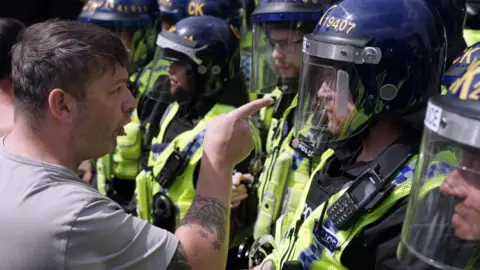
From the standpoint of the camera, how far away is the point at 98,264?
1.61 meters

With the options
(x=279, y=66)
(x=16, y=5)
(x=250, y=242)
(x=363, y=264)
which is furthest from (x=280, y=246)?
(x=16, y=5)

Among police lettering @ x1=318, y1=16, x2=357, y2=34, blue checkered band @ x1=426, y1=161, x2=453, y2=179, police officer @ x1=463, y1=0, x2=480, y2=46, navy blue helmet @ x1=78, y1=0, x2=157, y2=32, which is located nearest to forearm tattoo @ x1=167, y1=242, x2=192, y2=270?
blue checkered band @ x1=426, y1=161, x2=453, y2=179

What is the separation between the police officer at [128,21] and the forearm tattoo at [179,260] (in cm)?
337

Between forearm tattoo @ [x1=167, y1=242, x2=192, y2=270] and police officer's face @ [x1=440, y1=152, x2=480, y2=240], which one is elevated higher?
police officer's face @ [x1=440, y1=152, x2=480, y2=240]

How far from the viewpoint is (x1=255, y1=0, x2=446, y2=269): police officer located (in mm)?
2002

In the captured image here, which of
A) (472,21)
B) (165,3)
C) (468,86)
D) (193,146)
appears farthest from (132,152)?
(468,86)

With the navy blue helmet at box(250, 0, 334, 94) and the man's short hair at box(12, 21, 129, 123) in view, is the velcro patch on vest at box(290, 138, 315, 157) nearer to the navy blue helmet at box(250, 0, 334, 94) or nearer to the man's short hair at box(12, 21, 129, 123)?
the navy blue helmet at box(250, 0, 334, 94)

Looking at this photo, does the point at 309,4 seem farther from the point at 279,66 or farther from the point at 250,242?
the point at 250,242

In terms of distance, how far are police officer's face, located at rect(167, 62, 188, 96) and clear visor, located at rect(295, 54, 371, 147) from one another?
4.31 feet

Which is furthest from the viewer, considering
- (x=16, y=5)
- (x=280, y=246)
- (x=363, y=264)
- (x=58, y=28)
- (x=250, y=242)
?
(x=16, y=5)

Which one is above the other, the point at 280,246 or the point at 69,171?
the point at 69,171

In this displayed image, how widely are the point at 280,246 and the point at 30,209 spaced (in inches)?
45.4

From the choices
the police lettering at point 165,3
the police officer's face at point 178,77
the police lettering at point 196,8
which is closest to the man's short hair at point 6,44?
the police officer's face at point 178,77

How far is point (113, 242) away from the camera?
163 centimetres
